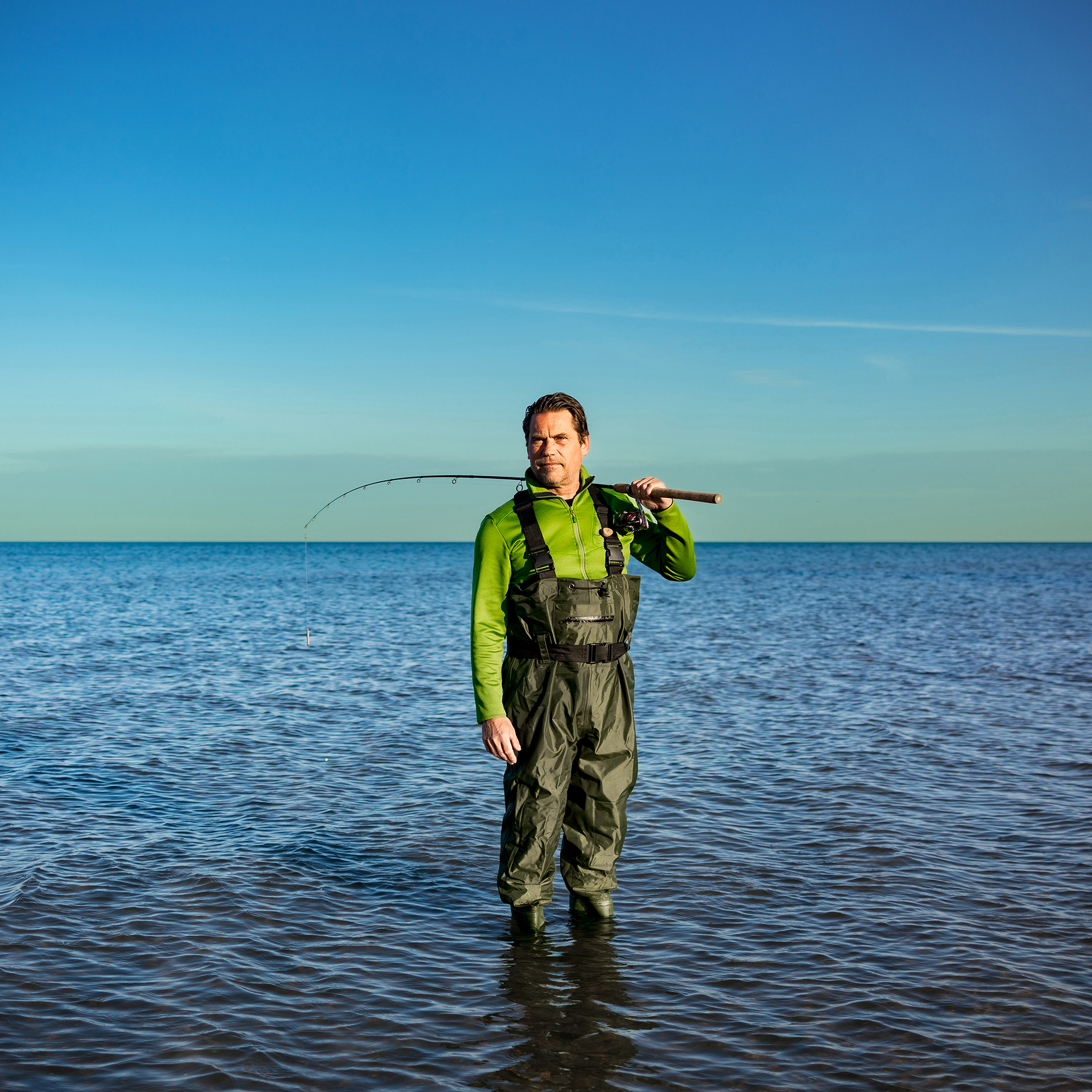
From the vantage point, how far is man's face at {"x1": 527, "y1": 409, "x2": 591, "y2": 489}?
4707 mm

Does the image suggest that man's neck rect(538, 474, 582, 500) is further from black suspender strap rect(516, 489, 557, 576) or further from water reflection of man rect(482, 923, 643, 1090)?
water reflection of man rect(482, 923, 643, 1090)

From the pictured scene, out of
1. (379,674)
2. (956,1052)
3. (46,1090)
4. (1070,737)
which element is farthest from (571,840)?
(379,674)

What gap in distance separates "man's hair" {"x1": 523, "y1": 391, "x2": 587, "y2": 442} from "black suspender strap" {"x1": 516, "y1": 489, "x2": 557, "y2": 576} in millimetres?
421

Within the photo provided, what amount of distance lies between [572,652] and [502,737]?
0.52 m

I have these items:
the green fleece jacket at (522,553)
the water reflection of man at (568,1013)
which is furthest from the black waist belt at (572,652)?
the water reflection of man at (568,1013)

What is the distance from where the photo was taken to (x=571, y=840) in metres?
5.01

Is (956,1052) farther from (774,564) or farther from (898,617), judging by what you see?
(774,564)

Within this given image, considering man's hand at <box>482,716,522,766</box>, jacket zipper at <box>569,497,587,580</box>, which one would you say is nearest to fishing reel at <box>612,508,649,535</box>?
jacket zipper at <box>569,497,587,580</box>

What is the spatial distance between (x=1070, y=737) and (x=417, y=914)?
8.25m

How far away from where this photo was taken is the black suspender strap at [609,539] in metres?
4.77

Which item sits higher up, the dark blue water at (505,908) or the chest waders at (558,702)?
the chest waders at (558,702)

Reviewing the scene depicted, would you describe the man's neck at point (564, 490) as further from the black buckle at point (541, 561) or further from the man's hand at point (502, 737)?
the man's hand at point (502, 737)

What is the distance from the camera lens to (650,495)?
4629 mm

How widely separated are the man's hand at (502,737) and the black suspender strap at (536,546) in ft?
2.33
